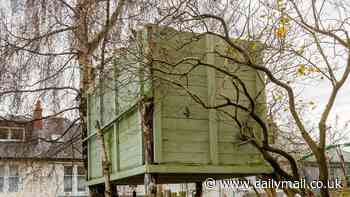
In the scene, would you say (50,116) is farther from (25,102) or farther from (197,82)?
(197,82)

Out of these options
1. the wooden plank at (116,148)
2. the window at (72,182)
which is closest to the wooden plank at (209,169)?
the wooden plank at (116,148)

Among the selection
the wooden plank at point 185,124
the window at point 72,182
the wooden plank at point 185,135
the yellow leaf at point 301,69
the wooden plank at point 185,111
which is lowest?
the window at point 72,182

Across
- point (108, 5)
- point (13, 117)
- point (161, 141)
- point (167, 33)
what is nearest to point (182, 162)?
point (161, 141)

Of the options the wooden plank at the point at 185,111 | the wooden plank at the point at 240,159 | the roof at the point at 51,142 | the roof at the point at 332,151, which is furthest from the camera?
the roof at the point at 51,142

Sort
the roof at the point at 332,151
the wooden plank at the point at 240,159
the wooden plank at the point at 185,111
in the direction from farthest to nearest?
1. the roof at the point at 332,151
2. the wooden plank at the point at 240,159
3. the wooden plank at the point at 185,111

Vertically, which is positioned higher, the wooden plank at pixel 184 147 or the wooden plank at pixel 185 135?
the wooden plank at pixel 185 135

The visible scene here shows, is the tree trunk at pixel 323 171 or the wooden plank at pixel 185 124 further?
the wooden plank at pixel 185 124

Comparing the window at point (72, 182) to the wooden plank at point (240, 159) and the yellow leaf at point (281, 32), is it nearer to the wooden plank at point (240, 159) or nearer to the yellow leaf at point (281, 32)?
the wooden plank at point (240, 159)

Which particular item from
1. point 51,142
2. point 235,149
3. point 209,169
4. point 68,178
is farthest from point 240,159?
point 68,178

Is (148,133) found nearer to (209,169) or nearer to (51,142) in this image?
(209,169)

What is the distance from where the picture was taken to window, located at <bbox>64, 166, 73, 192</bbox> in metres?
26.1

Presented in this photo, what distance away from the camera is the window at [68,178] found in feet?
85.6

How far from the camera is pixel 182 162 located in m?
5.74

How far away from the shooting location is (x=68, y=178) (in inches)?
1035
